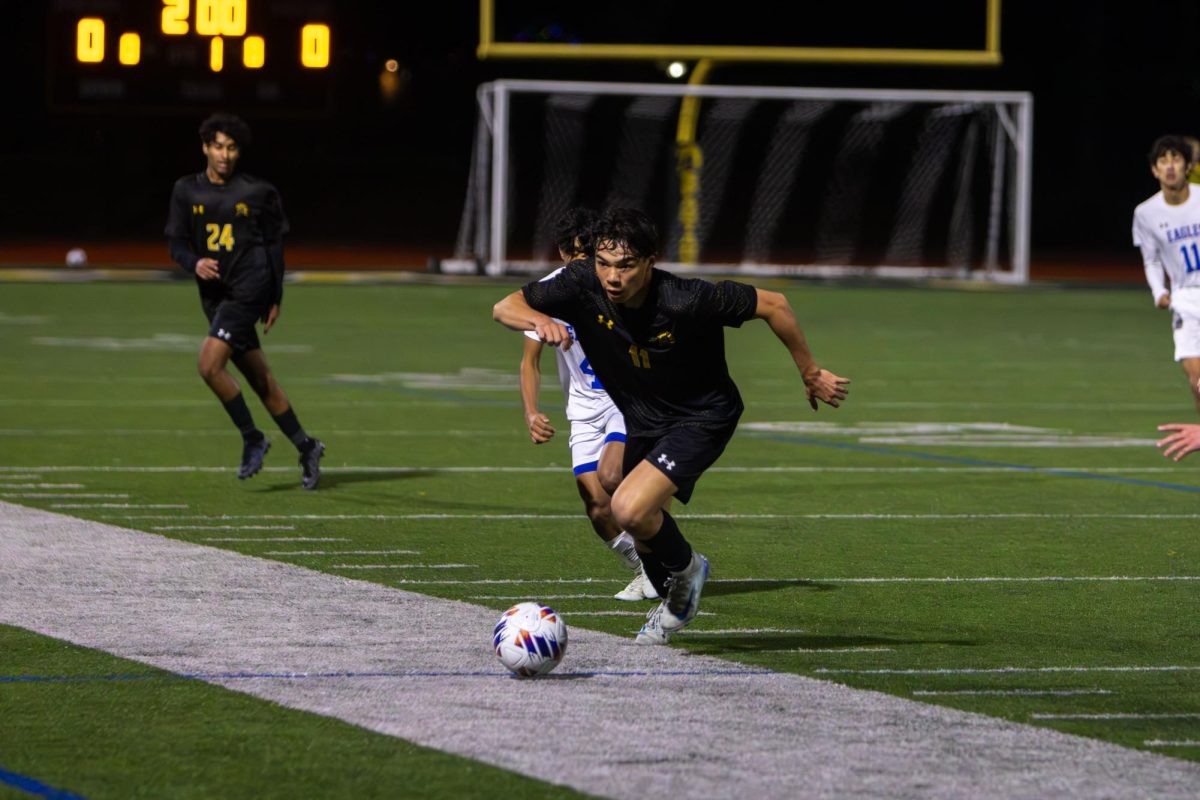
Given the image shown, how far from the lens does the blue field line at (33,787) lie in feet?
16.5

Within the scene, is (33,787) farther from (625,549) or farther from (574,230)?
(574,230)

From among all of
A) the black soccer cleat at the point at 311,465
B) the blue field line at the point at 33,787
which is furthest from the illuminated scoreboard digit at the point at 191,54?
the blue field line at the point at 33,787

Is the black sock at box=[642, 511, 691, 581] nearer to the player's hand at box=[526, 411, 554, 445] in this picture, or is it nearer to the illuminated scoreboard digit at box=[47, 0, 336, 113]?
the player's hand at box=[526, 411, 554, 445]

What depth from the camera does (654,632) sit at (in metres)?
7.06

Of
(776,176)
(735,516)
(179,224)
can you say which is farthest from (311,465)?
(776,176)

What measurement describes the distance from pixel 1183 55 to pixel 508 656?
52292mm

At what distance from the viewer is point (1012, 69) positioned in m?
54.3

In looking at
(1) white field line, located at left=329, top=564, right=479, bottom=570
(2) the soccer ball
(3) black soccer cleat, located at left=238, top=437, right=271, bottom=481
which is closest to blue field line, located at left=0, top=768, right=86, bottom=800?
(2) the soccer ball

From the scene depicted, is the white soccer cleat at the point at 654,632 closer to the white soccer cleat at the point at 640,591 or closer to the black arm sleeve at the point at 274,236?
the white soccer cleat at the point at 640,591

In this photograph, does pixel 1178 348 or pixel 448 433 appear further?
pixel 448 433

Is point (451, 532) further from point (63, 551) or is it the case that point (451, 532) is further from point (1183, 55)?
point (1183, 55)

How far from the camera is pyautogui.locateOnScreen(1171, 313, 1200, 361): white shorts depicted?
12.5m

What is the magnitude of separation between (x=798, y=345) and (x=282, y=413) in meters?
5.08

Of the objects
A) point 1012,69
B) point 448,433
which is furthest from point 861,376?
point 1012,69
